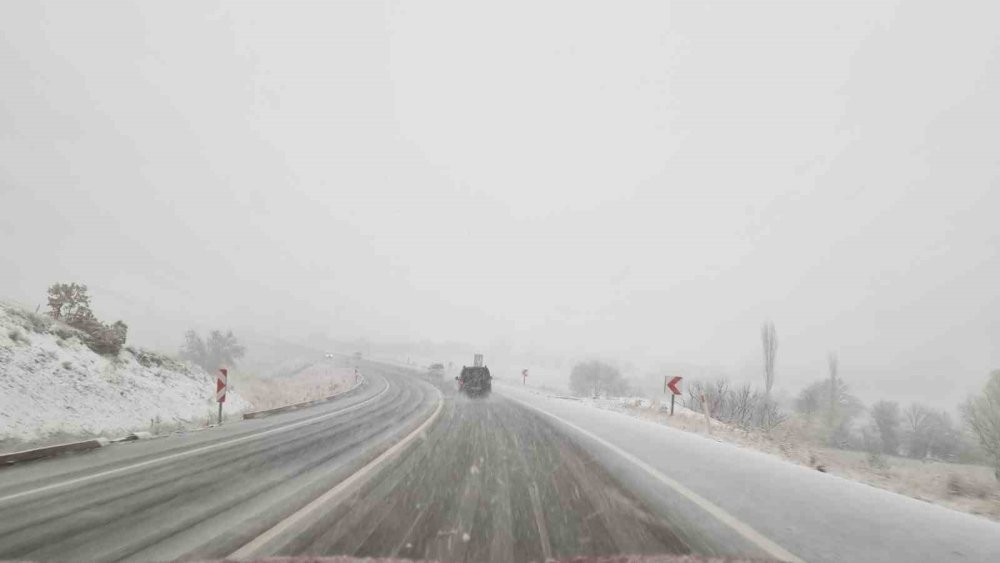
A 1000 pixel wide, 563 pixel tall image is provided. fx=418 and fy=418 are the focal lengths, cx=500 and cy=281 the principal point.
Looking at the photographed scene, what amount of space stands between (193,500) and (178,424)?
7669mm

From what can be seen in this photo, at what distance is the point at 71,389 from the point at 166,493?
7.36 meters

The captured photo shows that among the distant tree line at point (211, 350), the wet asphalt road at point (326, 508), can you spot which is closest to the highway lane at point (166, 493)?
the wet asphalt road at point (326, 508)

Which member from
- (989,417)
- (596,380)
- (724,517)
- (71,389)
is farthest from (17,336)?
(596,380)

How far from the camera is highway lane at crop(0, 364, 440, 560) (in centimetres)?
283

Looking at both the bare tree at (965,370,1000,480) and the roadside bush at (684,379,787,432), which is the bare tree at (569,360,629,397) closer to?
the roadside bush at (684,379,787,432)

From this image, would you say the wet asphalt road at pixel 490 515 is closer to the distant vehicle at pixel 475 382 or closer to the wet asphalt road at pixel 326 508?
the wet asphalt road at pixel 326 508

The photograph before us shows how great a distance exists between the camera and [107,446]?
21.9 ft

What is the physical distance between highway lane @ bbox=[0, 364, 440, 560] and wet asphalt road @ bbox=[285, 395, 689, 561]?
0.64 metres

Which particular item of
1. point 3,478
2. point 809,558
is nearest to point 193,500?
point 3,478

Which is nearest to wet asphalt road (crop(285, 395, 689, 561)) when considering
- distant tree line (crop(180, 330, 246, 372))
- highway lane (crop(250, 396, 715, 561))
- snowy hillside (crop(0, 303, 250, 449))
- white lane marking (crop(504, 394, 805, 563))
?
highway lane (crop(250, 396, 715, 561))

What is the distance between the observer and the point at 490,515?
3576 millimetres

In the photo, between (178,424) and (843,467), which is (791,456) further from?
(178,424)

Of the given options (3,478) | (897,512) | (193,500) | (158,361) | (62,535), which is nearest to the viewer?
(62,535)

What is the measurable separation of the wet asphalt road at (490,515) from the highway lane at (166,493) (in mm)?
639
